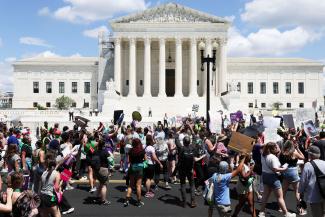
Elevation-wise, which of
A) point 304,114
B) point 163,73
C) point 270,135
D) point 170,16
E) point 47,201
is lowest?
point 47,201

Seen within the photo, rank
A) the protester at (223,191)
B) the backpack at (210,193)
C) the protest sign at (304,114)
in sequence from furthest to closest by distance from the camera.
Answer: the protest sign at (304,114)
the backpack at (210,193)
the protester at (223,191)

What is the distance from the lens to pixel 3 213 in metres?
6.54

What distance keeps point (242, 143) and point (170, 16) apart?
60996 mm

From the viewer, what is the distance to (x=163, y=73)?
226 feet

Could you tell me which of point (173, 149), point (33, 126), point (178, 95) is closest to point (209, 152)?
point (173, 149)

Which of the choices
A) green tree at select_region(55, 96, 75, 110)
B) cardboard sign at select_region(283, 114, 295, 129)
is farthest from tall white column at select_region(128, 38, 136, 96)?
cardboard sign at select_region(283, 114, 295, 129)

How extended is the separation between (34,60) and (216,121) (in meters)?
74.5

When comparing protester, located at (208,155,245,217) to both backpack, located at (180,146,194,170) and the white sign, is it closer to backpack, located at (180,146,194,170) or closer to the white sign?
backpack, located at (180,146,194,170)

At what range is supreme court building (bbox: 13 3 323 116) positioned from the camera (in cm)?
6725

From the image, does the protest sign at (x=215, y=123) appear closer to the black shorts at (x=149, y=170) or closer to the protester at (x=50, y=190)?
the black shorts at (x=149, y=170)

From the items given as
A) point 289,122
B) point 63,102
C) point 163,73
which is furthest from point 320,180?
point 63,102

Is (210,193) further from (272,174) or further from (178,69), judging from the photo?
(178,69)

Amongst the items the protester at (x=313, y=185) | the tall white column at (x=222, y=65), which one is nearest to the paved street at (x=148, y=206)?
the protester at (x=313, y=185)

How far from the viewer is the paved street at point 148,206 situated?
11.4 m
